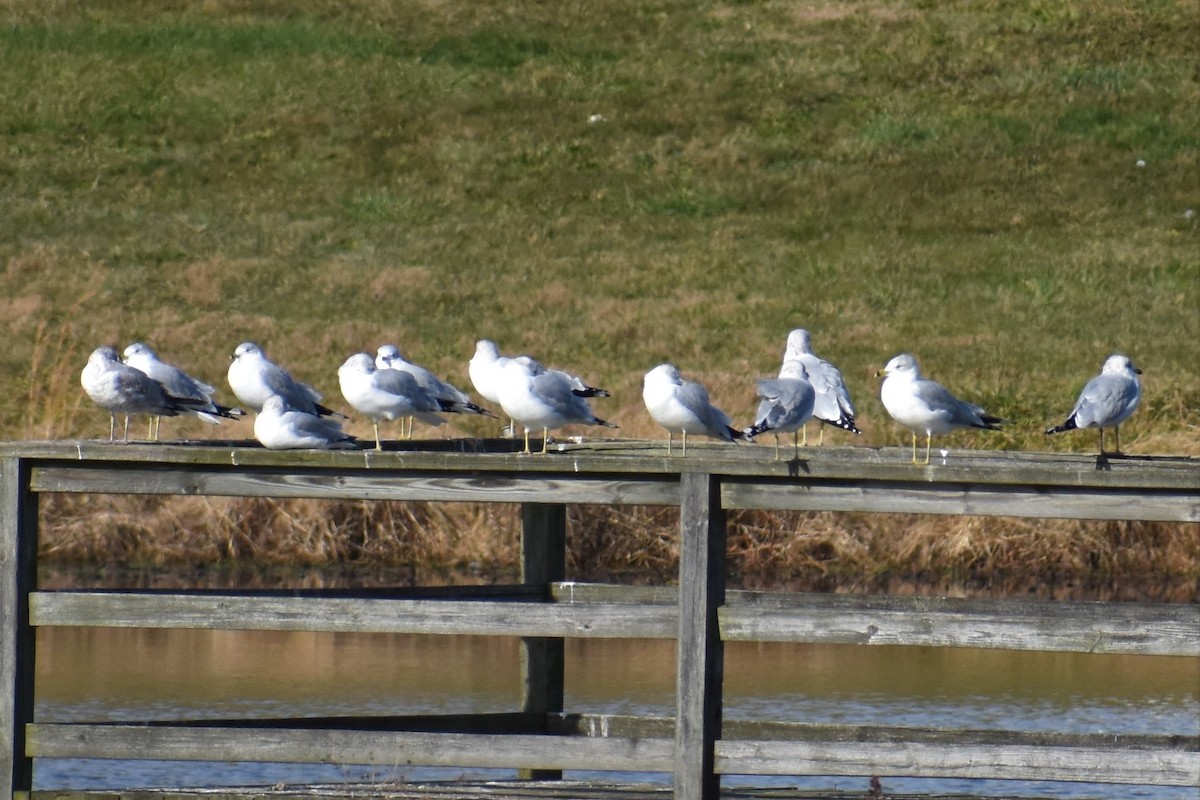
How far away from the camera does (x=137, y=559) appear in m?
19.8

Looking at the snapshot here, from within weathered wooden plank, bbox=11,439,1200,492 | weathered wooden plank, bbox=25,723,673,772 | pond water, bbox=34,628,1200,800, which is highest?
weathered wooden plank, bbox=11,439,1200,492

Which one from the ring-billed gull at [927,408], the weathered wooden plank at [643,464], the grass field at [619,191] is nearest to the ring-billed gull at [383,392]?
the weathered wooden plank at [643,464]

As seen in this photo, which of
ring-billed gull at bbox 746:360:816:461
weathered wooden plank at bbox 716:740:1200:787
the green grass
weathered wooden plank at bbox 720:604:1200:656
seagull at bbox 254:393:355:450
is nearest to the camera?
weathered wooden plank at bbox 720:604:1200:656

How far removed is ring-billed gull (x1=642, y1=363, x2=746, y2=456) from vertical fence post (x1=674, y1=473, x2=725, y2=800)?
1.01 metres

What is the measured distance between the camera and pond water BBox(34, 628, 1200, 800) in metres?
13.1

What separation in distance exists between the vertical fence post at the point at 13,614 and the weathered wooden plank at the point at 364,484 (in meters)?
0.12

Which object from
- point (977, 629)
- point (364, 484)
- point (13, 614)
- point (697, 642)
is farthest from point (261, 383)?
point (977, 629)

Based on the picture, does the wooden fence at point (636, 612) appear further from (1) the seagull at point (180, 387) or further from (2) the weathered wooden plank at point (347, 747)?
(1) the seagull at point (180, 387)

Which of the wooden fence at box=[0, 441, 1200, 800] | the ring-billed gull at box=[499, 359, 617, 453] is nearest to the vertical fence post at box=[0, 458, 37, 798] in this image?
the wooden fence at box=[0, 441, 1200, 800]

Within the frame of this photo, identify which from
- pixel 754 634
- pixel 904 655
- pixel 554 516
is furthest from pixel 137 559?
pixel 754 634

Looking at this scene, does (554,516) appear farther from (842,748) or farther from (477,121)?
(477,121)

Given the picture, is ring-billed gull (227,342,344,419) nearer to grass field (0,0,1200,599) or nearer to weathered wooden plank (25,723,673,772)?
weathered wooden plank (25,723,673,772)

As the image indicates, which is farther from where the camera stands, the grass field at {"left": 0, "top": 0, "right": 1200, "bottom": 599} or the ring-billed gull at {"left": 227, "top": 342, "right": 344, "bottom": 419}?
the grass field at {"left": 0, "top": 0, "right": 1200, "bottom": 599}

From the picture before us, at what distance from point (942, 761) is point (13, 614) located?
403cm
